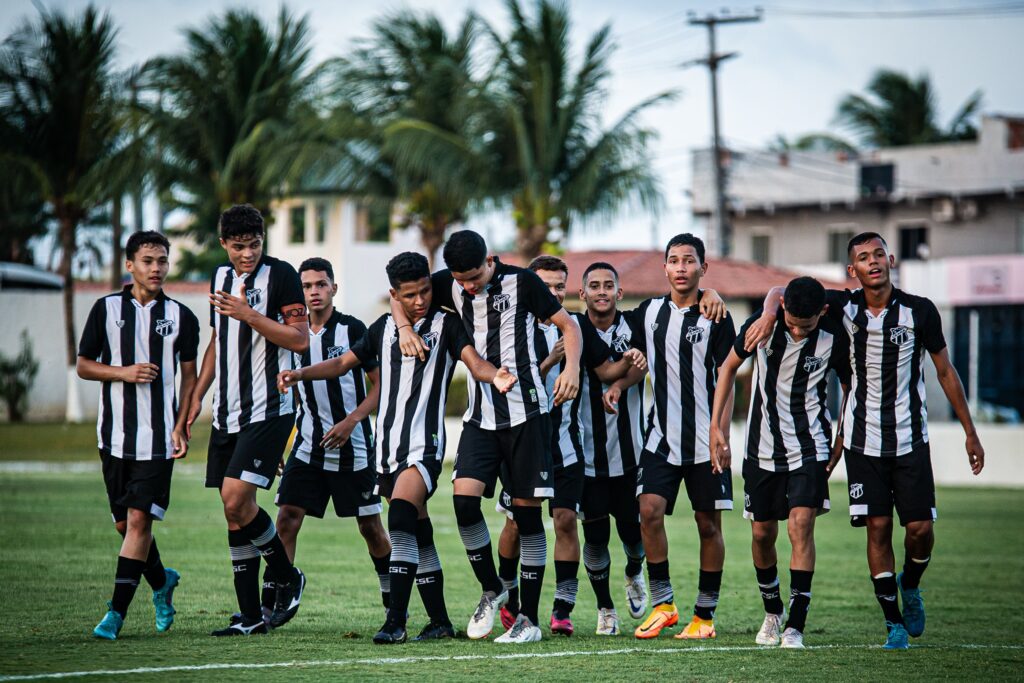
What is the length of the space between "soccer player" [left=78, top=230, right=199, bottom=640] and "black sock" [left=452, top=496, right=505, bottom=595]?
1.79 m

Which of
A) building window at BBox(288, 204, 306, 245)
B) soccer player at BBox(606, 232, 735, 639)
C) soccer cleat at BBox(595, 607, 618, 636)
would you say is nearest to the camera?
soccer player at BBox(606, 232, 735, 639)

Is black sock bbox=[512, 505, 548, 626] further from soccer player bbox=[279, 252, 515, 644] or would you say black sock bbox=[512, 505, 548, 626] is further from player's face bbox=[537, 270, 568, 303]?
player's face bbox=[537, 270, 568, 303]

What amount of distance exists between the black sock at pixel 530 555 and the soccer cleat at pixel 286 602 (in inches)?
60.0

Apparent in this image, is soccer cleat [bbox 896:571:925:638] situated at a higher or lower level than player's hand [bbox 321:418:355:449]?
lower

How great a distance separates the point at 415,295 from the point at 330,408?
4.80ft

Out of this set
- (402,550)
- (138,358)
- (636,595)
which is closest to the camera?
(402,550)

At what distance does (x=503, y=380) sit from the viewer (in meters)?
7.75

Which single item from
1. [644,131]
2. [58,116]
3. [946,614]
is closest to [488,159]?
[644,131]

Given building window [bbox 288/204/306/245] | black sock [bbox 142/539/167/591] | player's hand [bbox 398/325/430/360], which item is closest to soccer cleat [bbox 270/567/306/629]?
black sock [bbox 142/539/167/591]

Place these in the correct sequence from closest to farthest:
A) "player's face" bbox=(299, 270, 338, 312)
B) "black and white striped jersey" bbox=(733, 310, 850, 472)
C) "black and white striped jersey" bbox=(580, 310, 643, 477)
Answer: "black and white striped jersey" bbox=(733, 310, 850, 472), "black and white striped jersey" bbox=(580, 310, 643, 477), "player's face" bbox=(299, 270, 338, 312)

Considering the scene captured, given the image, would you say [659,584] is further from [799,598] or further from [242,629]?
[242,629]

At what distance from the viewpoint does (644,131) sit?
29969 millimetres

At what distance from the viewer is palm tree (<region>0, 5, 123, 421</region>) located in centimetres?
3362

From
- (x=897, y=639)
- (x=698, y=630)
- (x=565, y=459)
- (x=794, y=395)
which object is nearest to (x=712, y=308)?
(x=794, y=395)
